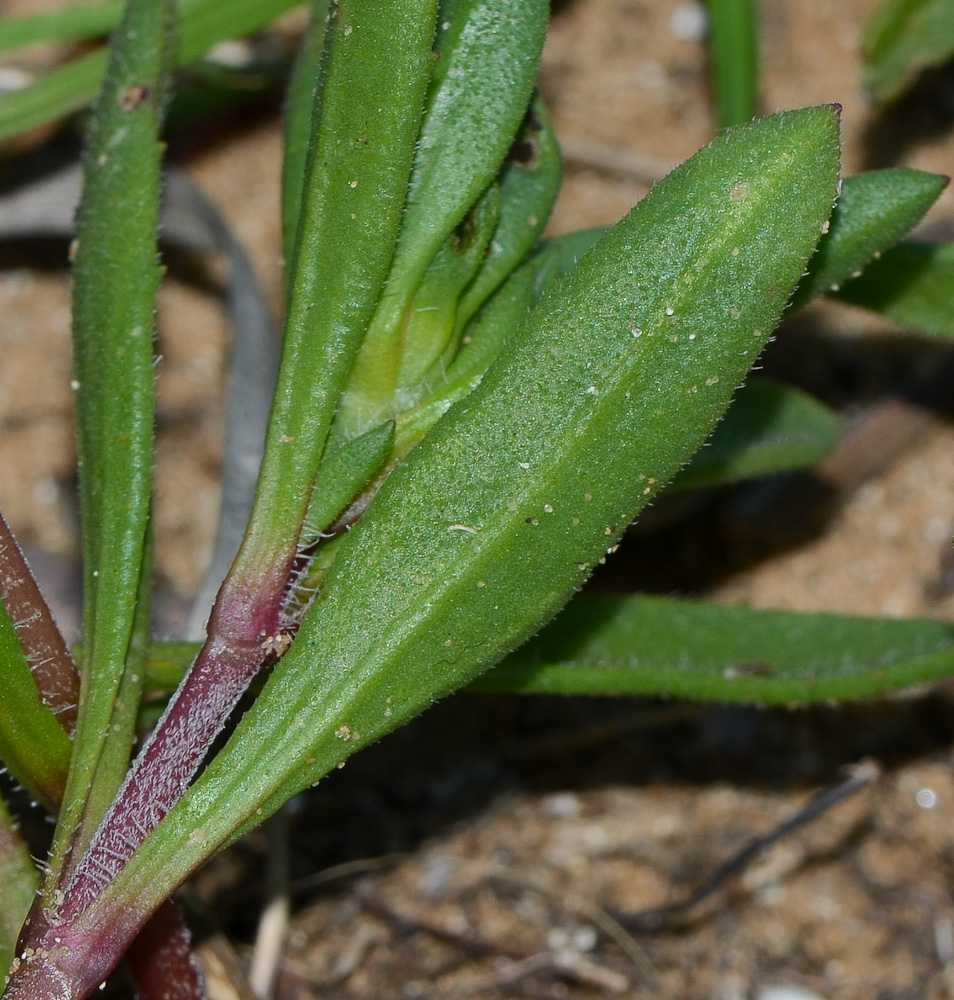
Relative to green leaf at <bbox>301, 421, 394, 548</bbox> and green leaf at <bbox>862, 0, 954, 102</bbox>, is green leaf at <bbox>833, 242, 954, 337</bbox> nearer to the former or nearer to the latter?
green leaf at <bbox>301, 421, 394, 548</bbox>

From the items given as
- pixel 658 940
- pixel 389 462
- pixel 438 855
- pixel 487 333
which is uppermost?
pixel 487 333

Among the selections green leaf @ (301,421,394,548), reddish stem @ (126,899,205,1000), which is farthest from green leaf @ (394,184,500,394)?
reddish stem @ (126,899,205,1000)

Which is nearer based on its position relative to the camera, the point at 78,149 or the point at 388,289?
the point at 388,289

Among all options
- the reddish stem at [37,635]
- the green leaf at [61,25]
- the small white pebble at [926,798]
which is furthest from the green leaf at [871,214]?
the green leaf at [61,25]

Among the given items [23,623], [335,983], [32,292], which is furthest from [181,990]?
[32,292]

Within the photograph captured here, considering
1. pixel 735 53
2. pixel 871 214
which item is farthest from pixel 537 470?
pixel 735 53

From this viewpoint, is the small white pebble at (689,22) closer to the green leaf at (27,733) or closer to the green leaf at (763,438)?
the green leaf at (763,438)

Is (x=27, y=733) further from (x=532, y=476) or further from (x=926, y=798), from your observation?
(x=926, y=798)

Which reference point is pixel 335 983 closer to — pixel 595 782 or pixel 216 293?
pixel 595 782
